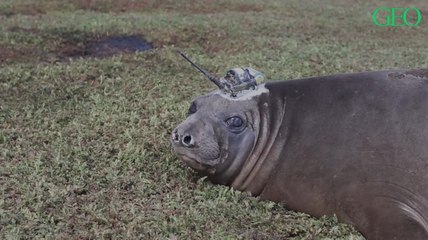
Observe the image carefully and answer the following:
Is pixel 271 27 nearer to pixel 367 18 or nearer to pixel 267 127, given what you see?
pixel 367 18

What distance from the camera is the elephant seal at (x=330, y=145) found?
159 inches

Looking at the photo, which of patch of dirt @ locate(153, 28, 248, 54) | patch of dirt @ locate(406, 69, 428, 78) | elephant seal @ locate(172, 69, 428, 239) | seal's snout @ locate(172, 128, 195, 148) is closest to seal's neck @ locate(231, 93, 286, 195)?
elephant seal @ locate(172, 69, 428, 239)

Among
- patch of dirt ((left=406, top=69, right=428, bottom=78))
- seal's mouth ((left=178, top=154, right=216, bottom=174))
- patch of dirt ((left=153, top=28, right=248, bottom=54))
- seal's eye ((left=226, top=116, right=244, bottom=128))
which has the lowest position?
patch of dirt ((left=153, top=28, right=248, bottom=54))

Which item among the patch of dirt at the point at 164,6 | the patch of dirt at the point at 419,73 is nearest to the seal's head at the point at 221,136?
the patch of dirt at the point at 419,73

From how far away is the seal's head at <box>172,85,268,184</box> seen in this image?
459 centimetres

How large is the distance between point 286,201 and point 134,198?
1.16 m

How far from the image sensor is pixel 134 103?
6840 millimetres

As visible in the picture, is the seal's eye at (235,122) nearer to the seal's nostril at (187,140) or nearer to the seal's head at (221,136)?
the seal's head at (221,136)

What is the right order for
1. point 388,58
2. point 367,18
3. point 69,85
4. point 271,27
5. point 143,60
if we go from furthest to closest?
1. point 367,18
2. point 271,27
3. point 388,58
4. point 143,60
5. point 69,85

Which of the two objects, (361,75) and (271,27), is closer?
(361,75)

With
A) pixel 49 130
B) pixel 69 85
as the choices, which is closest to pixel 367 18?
pixel 69 85

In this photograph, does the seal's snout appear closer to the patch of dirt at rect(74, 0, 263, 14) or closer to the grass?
the grass

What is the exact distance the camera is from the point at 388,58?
9742mm

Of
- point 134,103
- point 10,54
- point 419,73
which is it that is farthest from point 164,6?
point 419,73
